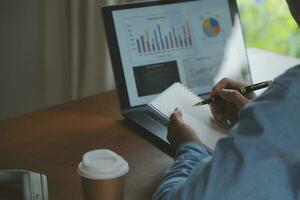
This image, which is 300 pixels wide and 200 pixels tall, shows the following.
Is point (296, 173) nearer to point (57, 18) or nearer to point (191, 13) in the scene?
point (191, 13)

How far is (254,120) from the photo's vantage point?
0.72 meters

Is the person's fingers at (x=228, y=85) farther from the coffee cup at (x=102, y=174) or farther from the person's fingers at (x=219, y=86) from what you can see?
the coffee cup at (x=102, y=174)

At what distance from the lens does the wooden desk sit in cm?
109

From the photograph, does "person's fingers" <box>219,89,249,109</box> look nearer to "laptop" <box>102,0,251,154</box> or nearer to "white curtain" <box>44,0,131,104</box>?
"laptop" <box>102,0,251,154</box>

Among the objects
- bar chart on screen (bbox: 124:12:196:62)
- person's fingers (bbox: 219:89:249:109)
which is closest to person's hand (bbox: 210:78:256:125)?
person's fingers (bbox: 219:89:249:109)

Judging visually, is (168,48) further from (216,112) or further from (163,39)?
(216,112)

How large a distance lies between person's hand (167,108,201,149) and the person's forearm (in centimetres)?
4

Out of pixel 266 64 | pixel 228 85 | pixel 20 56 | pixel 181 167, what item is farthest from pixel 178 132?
pixel 20 56

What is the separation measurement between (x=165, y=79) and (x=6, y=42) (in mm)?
1253

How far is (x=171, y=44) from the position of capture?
1500 millimetres

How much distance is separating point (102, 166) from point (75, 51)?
1.42 meters

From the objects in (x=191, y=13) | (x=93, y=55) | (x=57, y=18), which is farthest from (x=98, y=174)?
(x=57, y=18)

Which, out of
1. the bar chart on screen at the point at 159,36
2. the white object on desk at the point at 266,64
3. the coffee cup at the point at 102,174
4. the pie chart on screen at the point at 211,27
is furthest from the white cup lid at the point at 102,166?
the white object on desk at the point at 266,64

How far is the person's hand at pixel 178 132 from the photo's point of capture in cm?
112
